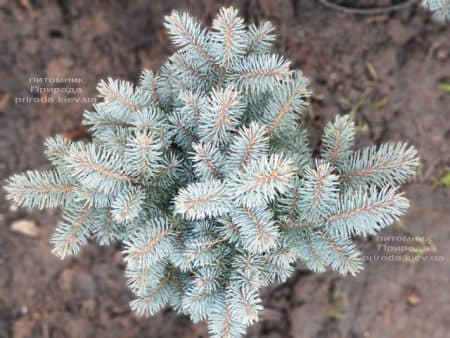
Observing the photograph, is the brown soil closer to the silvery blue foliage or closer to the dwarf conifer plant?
the silvery blue foliage

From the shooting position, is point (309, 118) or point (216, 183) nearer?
point (216, 183)

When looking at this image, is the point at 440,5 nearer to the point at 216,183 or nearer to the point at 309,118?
the point at 309,118

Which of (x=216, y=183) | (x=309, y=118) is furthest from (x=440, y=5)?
(x=216, y=183)

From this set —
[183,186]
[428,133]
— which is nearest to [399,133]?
[428,133]

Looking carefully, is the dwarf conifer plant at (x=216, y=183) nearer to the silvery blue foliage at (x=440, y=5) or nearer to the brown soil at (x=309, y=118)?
the silvery blue foliage at (x=440, y=5)

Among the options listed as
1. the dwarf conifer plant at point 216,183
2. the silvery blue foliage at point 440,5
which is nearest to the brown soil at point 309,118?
the silvery blue foliage at point 440,5

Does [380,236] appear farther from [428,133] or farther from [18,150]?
[18,150]
